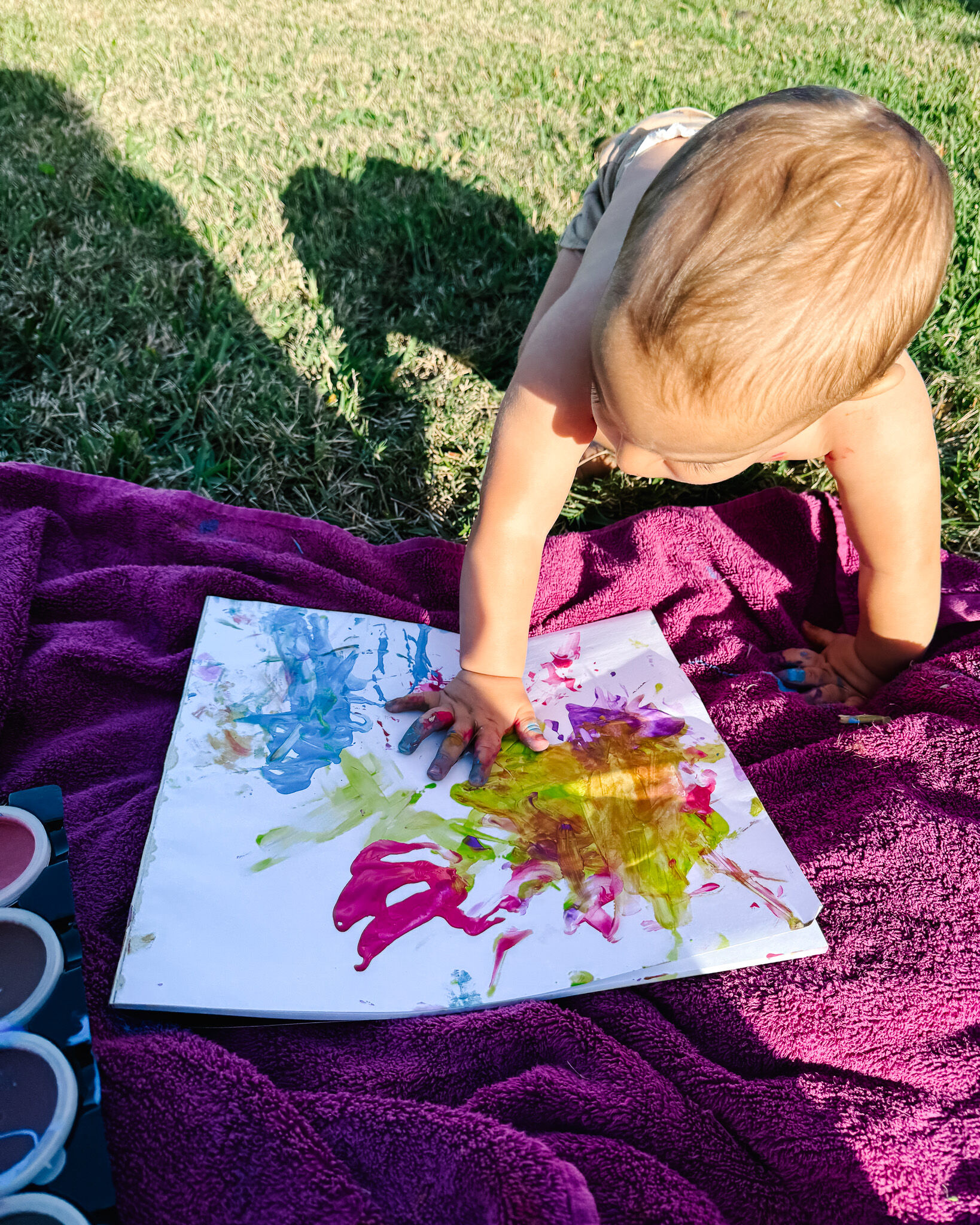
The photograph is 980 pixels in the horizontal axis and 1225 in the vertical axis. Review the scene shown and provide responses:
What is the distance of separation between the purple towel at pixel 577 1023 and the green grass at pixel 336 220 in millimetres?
379

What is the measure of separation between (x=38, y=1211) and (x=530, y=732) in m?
0.84

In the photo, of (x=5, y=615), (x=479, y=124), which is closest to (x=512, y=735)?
(x=5, y=615)

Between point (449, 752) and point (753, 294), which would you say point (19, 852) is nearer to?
point (449, 752)

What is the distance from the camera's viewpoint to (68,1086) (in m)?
0.86

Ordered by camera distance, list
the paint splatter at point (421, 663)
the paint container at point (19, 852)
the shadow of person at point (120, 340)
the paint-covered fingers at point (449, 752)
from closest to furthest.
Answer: the paint container at point (19, 852) → the paint-covered fingers at point (449, 752) → the paint splatter at point (421, 663) → the shadow of person at point (120, 340)

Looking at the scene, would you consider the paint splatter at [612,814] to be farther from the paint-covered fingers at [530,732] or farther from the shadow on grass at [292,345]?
the shadow on grass at [292,345]

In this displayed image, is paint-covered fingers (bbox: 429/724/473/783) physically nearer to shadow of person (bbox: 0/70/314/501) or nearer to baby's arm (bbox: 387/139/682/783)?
baby's arm (bbox: 387/139/682/783)

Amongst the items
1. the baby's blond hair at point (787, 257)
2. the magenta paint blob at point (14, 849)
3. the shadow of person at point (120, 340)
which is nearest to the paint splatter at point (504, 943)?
the magenta paint blob at point (14, 849)

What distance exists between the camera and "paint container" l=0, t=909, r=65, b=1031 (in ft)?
3.02

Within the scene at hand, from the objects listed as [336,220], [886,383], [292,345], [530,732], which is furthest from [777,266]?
[336,220]

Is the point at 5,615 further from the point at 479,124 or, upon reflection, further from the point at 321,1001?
the point at 479,124

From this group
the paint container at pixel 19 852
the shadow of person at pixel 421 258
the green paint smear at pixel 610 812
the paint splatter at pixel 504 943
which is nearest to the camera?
the paint container at pixel 19 852

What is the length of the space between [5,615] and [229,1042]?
2.56ft

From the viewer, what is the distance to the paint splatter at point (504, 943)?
1.12m
